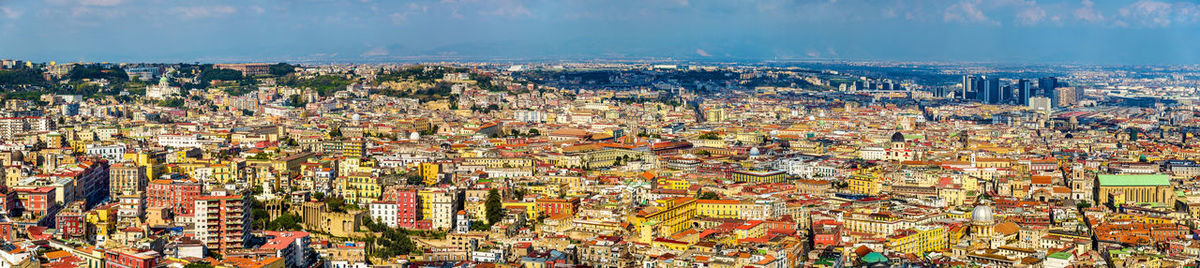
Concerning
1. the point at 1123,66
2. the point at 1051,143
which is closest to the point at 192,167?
the point at 1051,143

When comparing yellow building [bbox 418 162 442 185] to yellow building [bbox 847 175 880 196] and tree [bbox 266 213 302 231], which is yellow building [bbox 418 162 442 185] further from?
yellow building [bbox 847 175 880 196]

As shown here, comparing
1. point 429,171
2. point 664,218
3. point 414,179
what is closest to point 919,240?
point 664,218

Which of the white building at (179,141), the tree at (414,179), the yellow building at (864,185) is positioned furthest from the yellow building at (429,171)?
the yellow building at (864,185)

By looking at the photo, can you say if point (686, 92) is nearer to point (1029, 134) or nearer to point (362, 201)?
point (1029, 134)

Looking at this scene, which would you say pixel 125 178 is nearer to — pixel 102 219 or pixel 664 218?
pixel 102 219

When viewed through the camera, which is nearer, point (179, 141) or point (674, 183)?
point (674, 183)

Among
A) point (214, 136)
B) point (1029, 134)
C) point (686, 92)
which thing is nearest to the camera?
point (214, 136)

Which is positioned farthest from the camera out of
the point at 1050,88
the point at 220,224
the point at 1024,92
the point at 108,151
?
the point at 1050,88
